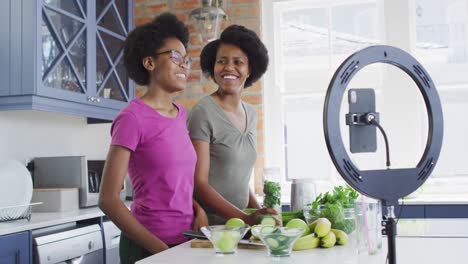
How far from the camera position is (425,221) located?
2047mm

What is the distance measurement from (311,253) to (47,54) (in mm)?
2109

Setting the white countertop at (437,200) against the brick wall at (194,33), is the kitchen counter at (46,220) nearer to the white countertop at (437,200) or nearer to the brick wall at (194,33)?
the brick wall at (194,33)

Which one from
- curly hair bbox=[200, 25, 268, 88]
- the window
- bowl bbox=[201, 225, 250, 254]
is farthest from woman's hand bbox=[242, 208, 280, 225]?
the window

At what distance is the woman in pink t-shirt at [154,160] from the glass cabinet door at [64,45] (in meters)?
1.28

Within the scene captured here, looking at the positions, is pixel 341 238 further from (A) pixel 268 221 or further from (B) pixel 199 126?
(B) pixel 199 126

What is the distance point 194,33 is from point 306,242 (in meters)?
2.94

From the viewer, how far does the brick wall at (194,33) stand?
12.6ft

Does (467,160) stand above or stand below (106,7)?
below

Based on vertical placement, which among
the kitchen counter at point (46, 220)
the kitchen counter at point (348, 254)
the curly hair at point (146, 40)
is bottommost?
the kitchen counter at point (46, 220)

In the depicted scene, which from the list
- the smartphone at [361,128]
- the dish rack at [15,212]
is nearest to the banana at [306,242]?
the smartphone at [361,128]

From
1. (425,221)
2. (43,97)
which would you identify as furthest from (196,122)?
Answer: (43,97)

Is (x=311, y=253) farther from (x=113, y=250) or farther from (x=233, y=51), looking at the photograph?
(x=113, y=250)

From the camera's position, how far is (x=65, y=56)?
9.84 feet

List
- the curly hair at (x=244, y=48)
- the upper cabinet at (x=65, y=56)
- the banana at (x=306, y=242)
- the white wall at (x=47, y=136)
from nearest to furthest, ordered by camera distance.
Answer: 1. the banana at (x=306, y=242)
2. the curly hair at (x=244, y=48)
3. the upper cabinet at (x=65, y=56)
4. the white wall at (x=47, y=136)
